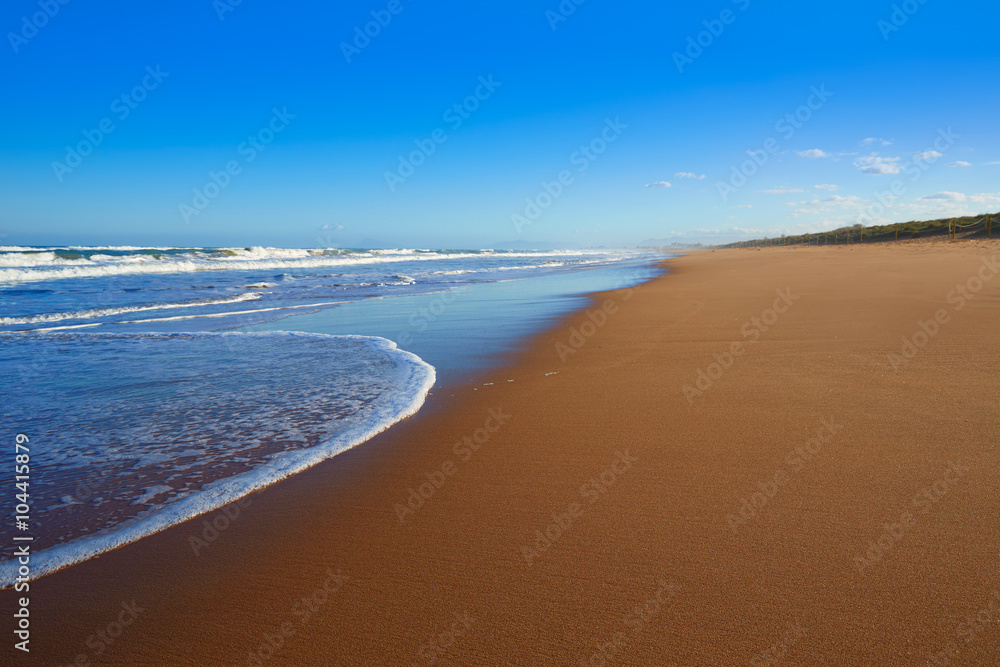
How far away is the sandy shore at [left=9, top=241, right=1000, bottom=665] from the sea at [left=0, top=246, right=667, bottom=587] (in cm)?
39

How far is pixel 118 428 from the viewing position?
423cm

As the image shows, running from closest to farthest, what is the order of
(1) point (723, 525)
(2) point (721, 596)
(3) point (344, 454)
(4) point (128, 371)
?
(2) point (721, 596)
(1) point (723, 525)
(3) point (344, 454)
(4) point (128, 371)

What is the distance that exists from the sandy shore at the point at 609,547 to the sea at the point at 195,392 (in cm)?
39

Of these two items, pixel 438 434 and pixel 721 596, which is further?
pixel 438 434

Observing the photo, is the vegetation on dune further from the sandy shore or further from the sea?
the sandy shore

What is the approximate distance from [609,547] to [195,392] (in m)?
4.53

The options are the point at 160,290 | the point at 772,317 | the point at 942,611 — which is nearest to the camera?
the point at 942,611

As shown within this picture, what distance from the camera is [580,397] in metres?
4.72

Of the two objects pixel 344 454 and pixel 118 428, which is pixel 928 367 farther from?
pixel 118 428

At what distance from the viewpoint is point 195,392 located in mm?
5242

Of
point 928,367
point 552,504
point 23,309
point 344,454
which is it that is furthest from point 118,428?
point 23,309

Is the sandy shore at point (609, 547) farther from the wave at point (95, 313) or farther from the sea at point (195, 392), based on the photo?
the wave at point (95, 313)

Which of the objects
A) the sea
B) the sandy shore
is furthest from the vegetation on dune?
the sandy shore

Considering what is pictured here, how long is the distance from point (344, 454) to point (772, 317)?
6681 mm
